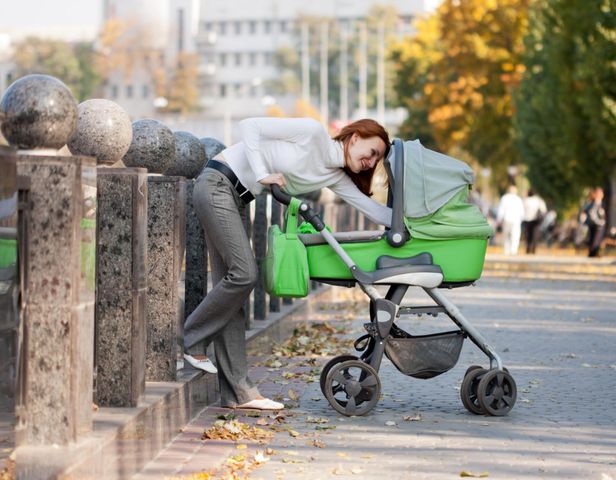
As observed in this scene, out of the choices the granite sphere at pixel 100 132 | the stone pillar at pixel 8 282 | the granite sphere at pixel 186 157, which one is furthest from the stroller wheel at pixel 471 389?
the stone pillar at pixel 8 282

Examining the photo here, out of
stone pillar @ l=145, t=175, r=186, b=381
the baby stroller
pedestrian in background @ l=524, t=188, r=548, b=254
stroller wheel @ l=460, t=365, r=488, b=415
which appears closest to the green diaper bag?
the baby stroller

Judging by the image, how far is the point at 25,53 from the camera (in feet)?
452

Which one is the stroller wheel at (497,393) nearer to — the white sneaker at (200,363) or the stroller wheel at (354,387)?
the stroller wheel at (354,387)

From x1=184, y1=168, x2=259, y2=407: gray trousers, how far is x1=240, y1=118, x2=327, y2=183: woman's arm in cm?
25

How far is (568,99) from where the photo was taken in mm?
43312

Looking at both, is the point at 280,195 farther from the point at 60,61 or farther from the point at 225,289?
the point at 60,61

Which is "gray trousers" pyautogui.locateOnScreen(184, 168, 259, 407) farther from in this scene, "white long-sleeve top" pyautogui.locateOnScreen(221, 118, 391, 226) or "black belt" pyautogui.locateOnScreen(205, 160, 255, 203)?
"white long-sleeve top" pyautogui.locateOnScreen(221, 118, 391, 226)

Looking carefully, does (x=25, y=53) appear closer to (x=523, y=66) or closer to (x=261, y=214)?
(x=523, y=66)

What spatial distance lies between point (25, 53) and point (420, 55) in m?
71.2

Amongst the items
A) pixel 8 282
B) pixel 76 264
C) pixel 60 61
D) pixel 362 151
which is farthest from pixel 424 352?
pixel 60 61

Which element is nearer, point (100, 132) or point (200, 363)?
point (100, 132)

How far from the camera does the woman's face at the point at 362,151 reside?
8742 mm

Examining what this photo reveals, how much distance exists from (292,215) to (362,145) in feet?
1.85

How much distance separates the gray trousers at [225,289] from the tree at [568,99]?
2813 centimetres
